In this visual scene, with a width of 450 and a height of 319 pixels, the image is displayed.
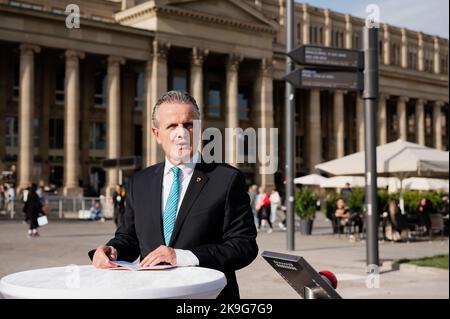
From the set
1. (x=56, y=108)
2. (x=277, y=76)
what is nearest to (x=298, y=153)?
(x=277, y=76)

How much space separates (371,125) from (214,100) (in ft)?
160

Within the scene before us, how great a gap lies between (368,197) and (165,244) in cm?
986

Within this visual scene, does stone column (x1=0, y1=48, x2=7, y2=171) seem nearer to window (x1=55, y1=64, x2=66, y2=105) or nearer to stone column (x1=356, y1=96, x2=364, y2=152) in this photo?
window (x1=55, y1=64, x2=66, y2=105)

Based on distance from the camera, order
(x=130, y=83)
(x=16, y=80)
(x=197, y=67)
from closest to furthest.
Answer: (x=16, y=80)
(x=197, y=67)
(x=130, y=83)

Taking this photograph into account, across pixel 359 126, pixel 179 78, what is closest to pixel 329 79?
pixel 179 78

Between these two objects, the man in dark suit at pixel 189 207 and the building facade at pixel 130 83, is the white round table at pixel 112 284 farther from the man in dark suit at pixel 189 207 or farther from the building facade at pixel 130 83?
the building facade at pixel 130 83

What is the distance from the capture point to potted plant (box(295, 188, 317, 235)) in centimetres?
2488

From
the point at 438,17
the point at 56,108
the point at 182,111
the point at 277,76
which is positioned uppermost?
the point at 277,76

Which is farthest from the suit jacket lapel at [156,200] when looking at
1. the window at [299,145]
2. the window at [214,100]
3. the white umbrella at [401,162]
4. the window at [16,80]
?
the window at [299,145]

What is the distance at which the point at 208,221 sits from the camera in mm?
2809

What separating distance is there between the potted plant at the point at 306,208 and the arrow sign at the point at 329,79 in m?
12.7

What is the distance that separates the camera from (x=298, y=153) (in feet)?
221

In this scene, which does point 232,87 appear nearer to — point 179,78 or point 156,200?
point 179,78
